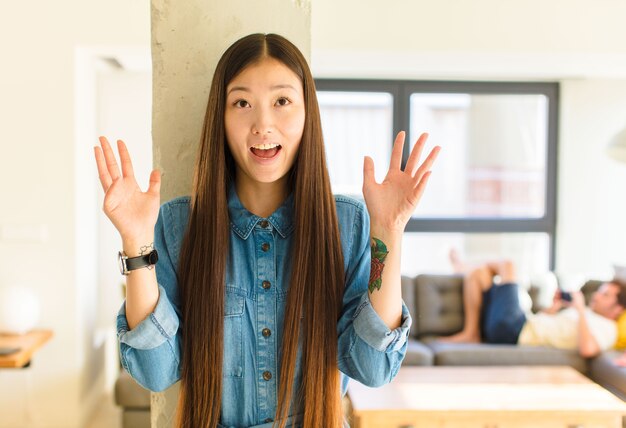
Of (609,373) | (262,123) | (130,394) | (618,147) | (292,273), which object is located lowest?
(130,394)

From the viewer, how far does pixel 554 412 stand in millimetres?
2939

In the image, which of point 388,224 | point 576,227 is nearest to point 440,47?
point 576,227

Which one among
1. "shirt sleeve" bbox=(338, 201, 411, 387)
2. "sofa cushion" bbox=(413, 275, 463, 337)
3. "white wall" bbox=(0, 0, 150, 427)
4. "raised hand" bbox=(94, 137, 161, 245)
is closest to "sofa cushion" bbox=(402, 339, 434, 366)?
"sofa cushion" bbox=(413, 275, 463, 337)

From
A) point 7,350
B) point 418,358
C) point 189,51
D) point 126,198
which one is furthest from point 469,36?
point 126,198

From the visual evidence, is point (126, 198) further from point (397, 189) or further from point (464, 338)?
point (464, 338)

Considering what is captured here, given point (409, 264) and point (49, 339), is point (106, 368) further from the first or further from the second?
point (409, 264)

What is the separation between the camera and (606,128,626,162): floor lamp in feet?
10.4

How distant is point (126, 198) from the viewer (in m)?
1.08

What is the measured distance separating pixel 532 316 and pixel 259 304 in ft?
11.1

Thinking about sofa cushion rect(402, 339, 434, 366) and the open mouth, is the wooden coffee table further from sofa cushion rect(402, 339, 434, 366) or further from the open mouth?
the open mouth

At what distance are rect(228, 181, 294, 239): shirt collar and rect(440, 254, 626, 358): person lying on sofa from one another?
3.22 metres

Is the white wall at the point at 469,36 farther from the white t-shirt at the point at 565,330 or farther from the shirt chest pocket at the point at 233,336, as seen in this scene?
the shirt chest pocket at the point at 233,336

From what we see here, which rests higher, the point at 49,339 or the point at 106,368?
the point at 49,339

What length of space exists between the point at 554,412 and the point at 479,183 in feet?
9.46
